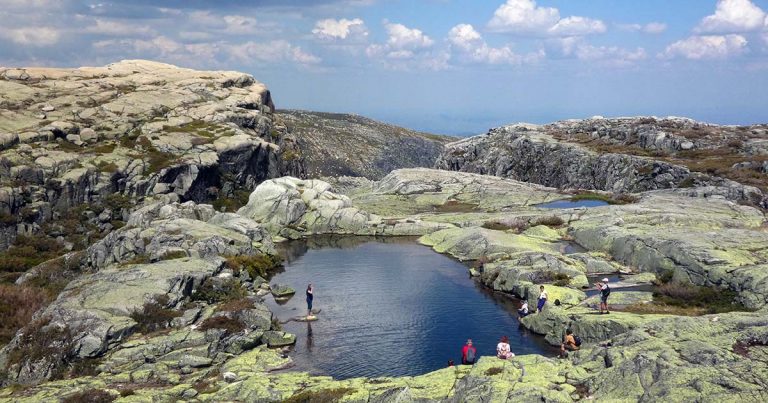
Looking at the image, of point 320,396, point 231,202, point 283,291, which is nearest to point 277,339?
point 320,396

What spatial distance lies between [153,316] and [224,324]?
7195 mm

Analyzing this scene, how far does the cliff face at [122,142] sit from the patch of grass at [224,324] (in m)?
58.9

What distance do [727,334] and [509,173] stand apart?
142 metres

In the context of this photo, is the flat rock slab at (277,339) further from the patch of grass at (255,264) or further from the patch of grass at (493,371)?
the patch of grass at (493,371)

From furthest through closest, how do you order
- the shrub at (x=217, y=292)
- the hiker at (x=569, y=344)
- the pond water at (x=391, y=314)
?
the shrub at (x=217, y=292) → the pond water at (x=391, y=314) → the hiker at (x=569, y=344)

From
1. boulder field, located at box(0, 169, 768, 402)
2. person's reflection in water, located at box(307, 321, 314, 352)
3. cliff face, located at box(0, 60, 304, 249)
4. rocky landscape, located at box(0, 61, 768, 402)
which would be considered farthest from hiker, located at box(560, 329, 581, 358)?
cliff face, located at box(0, 60, 304, 249)

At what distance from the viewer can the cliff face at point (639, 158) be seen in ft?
406

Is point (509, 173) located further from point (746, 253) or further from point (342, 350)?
point (342, 350)

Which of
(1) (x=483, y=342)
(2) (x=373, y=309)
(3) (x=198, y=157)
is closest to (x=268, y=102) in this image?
(3) (x=198, y=157)

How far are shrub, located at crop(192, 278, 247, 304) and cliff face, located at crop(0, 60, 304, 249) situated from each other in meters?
48.1

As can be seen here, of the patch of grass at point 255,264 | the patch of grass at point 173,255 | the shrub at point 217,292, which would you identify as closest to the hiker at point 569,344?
the shrub at point 217,292

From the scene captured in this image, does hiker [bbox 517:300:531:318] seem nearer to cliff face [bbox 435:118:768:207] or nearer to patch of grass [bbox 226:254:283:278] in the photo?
patch of grass [bbox 226:254:283:278]

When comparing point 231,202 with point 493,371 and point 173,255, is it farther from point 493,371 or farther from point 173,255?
point 493,371

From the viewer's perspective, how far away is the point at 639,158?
14312cm
